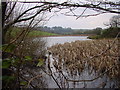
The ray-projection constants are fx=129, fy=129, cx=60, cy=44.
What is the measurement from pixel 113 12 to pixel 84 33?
27cm

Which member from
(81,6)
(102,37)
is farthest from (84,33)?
Result: (81,6)

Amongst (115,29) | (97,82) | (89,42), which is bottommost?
Answer: (97,82)

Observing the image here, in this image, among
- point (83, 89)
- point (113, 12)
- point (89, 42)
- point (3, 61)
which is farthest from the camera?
point (83, 89)

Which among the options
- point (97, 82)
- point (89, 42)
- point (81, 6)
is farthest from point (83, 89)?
point (81, 6)

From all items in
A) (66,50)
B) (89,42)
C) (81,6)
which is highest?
(81,6)

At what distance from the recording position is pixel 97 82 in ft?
5.27

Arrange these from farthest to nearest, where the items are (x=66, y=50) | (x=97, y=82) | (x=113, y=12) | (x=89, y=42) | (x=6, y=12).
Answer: (x=97, y=82) → (x=66, y=50) → (x=89, y=42) → (x=6, y=12) → (x=113, y=12)

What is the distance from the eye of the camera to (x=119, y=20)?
735 mm

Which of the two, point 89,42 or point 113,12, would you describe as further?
point 89,42

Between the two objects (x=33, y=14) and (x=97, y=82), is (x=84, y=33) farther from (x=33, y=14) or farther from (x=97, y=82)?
(x=97, y=82)

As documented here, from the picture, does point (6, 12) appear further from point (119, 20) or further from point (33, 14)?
point (119, 20)

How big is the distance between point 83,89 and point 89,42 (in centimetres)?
63

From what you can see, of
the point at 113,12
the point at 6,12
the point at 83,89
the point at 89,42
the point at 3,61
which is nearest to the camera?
the point at 3,61

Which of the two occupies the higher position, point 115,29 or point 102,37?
point 115,29
